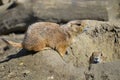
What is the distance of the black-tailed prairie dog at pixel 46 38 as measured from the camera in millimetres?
6277

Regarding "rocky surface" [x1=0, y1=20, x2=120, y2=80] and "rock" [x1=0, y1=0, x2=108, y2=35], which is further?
"rock" [x1=0, y1=0, x2=108, y2=35]

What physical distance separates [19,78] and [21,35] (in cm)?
313

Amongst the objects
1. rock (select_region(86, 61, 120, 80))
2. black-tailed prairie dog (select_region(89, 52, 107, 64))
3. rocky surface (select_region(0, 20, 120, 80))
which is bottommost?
black-tailed prairie dog (select_region(89, 52, 107, 64))

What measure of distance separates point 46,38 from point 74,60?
3.45 feet

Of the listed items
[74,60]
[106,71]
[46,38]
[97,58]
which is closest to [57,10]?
[74,60]

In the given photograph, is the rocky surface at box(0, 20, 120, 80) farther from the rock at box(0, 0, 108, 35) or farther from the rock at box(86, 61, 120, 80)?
the rock at box(0, 0, 108, 35)

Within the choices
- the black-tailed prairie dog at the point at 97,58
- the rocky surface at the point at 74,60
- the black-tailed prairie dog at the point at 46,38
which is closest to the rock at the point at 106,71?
the rocky surface at the point at 74,60

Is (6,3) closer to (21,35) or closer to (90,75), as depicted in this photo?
(21,35)

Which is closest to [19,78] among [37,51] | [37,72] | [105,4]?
[37,72]

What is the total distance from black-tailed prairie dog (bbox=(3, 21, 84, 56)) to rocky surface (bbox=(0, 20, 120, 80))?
0.42ft

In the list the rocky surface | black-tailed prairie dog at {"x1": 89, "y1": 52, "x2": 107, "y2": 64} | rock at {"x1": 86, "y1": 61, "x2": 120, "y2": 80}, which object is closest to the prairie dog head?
black-tailed prairie dog at {"x1": 89, "y1": 52, "x2": 107, "y2": 64}

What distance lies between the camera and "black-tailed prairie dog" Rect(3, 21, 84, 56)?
628 cm

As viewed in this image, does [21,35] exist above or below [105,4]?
below

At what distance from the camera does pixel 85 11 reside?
330 inches
